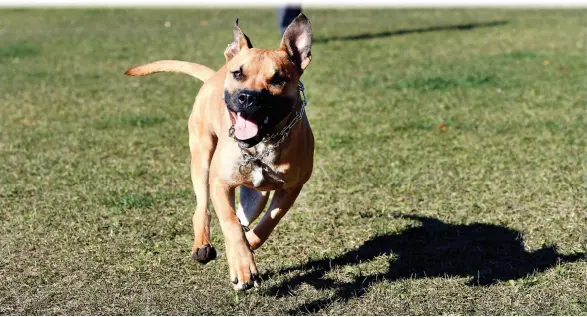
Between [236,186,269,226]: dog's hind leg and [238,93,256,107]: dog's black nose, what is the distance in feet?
4.28

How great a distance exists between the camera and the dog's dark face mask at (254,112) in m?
4.90

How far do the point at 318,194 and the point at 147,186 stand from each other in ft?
5.42

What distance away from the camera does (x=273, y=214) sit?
561 cm

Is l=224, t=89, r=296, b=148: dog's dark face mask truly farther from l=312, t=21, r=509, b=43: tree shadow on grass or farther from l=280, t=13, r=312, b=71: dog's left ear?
l=312, t=21, r=509, b=43: tree shadow on grass

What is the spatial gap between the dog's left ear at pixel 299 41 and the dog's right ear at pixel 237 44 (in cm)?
24

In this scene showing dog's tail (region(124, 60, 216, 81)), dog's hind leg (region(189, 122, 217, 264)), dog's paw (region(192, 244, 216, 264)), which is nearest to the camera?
dog's paw (region(192, 244, 216, 264))

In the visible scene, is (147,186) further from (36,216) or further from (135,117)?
(135,117)

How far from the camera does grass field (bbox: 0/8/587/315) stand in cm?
554

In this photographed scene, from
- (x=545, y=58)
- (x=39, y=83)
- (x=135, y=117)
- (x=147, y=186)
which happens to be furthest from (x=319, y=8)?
(x=147, y=186)

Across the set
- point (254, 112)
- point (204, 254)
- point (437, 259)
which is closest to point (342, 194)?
point (437, 259)

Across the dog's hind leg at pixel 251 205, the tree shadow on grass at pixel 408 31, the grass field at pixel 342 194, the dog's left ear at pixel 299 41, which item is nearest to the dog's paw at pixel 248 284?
the grass field at pixel 342 194

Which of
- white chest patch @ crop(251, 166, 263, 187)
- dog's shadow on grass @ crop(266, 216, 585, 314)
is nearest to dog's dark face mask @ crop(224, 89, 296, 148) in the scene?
white chest patch @ crop(251, 166, 263, 187)

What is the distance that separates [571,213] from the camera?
711cm

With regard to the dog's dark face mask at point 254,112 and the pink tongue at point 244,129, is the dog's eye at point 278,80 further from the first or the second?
the pink tongue at point 244,129
